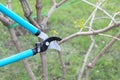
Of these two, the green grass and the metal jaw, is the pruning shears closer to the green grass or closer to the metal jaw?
the metal jaw

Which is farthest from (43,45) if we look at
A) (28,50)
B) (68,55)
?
(68,55)

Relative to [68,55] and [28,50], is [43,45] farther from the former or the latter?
[68,55]

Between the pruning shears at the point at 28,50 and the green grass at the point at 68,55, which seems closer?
the pruning shears at the point at 28,50

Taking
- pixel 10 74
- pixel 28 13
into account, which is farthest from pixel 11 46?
pixel 28 13

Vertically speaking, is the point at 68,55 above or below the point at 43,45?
above

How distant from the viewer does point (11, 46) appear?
138 inches

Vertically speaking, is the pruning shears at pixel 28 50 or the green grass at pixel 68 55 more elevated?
the green grass at pixel 68 55

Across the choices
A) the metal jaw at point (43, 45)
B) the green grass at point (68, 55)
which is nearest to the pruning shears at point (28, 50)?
the metal jaw at point (43, 45)

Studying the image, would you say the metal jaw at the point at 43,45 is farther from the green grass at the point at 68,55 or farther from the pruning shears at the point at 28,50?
the green grass at the point at 68,55

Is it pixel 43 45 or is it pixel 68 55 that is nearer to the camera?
pixel 43 45

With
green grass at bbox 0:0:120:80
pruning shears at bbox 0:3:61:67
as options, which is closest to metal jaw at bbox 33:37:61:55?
pruning shears at bbox 0:3:61:67

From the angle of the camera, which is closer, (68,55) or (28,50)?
(28,50)

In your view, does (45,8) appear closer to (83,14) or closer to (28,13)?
(83,14)

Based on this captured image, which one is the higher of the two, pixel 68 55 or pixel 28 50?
pixel 68 55
